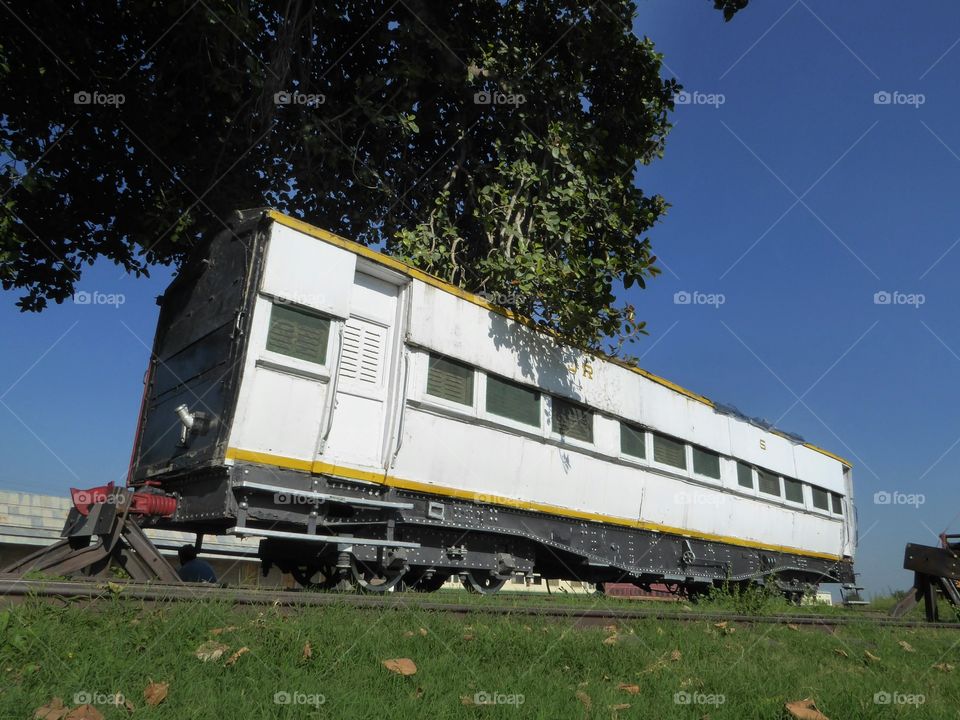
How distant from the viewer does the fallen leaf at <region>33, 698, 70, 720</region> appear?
101 inches

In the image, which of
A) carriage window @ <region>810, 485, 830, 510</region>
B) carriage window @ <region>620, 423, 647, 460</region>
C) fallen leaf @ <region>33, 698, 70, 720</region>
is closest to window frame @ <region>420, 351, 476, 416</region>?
carriage window @ <region>620, 423, 647, 460</region>

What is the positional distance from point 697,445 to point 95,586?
9.32 m

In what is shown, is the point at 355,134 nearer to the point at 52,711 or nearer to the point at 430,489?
the point at 430,489

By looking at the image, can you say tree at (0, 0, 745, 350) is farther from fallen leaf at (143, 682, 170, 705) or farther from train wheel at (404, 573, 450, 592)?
fallen leaf at (143, 682, 170, 705)

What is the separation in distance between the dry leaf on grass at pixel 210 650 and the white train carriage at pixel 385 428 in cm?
221

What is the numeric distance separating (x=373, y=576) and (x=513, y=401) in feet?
8.75

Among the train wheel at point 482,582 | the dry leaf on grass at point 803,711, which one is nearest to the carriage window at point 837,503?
the train wheel at point 482,582

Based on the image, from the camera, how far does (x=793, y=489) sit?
14.1 metres

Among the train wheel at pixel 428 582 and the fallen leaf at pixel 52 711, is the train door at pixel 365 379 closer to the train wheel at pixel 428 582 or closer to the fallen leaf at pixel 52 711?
the train wheel at pixel 428 582

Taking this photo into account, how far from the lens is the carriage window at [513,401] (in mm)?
7891

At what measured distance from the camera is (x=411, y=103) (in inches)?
443

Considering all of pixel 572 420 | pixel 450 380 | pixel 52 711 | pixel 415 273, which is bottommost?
pixel 52 711

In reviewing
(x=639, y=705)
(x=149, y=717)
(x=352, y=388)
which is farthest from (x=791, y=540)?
(x=149, y=717)

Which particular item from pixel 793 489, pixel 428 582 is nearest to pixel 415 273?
pixel 428 582
